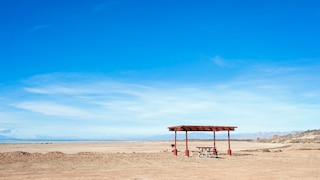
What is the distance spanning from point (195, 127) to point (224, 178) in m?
18.4

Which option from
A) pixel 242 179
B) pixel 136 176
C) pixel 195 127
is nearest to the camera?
pixel 242 179

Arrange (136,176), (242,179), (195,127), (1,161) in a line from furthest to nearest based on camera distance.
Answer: (195,127)
(1,161)
(136,176)
(242,179)

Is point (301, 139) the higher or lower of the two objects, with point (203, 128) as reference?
lower

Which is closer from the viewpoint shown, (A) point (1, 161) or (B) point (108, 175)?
(B) point (108, 175)

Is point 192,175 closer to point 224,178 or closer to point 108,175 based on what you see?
point 224,178

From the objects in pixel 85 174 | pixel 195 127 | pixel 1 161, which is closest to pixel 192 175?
pixel 85 174

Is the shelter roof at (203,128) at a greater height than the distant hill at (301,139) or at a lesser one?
greater

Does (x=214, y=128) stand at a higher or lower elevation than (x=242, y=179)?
higher

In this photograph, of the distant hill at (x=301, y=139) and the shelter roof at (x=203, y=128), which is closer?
the shelter roof at (x=203, y=128)

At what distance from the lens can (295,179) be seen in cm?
1603

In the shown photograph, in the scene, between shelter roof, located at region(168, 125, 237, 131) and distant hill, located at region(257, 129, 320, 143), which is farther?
distant hill, located at region(257, 129, 320, 143)

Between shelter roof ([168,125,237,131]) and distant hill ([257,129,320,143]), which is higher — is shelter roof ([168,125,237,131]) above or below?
above

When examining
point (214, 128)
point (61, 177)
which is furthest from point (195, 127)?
point (61, 177)

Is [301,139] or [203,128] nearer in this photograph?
[203,128]
